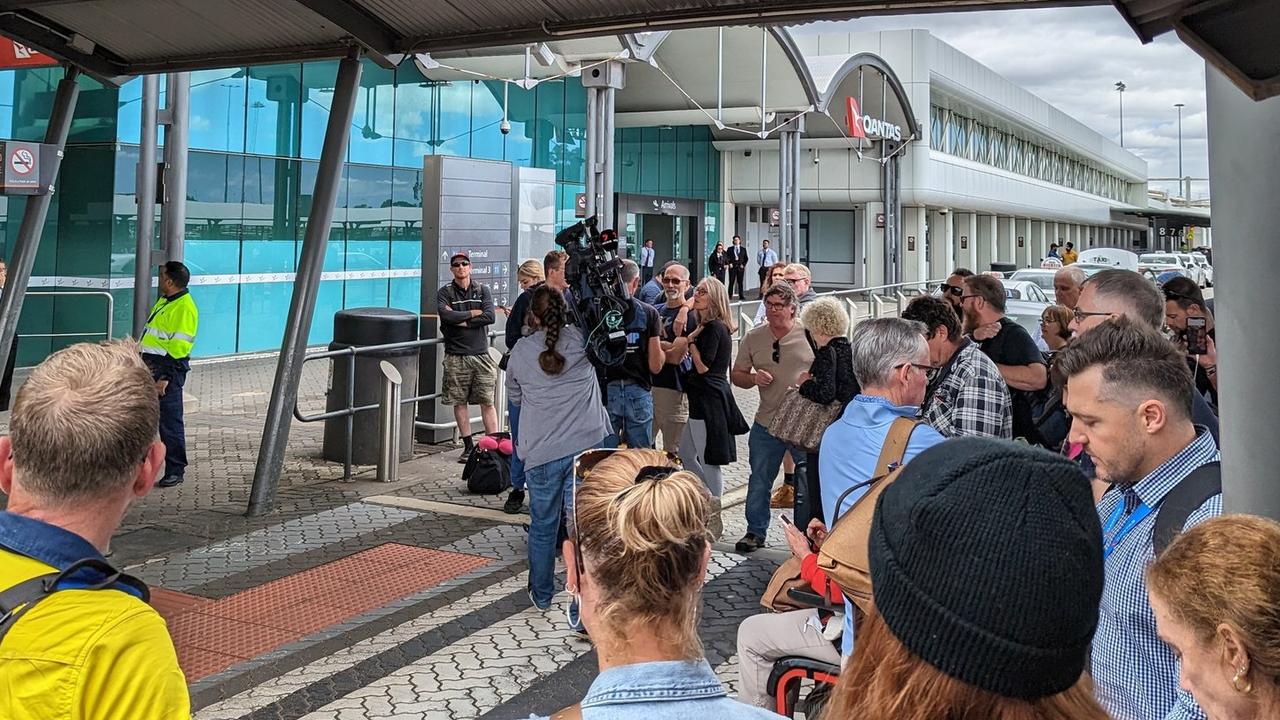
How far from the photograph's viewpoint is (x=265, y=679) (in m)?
5.53

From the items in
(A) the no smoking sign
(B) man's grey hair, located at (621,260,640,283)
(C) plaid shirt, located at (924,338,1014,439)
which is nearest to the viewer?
(C) plaid shirt, located at (924,338,1014,439)

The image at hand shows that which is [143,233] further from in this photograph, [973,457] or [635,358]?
[973,457]

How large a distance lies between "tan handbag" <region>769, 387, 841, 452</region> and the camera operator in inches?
77.0

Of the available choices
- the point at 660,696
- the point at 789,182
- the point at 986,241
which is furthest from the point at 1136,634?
the point at 986,241

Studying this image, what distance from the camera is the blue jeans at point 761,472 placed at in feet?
25.4

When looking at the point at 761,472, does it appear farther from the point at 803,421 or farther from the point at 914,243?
the point at 914,243

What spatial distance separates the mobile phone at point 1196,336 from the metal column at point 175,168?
882 cm

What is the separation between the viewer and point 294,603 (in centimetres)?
660

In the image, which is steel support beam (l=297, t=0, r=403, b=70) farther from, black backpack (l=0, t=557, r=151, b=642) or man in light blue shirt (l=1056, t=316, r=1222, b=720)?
black backpack (l=0, t=557, r=151, b=642)

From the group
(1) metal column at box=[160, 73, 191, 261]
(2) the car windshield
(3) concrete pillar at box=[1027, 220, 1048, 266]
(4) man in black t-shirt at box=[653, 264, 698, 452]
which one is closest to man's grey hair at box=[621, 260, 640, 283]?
(4) man in black t-shirt at box=[653, 264, 698, 452]

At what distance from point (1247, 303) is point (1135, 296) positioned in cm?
213

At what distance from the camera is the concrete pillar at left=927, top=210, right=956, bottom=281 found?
172 feet

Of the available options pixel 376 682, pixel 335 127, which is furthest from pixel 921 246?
pixel 376 682

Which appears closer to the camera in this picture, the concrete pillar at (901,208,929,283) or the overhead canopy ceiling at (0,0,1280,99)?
the overhead canopy ceiling at (0,0,1280,99)
